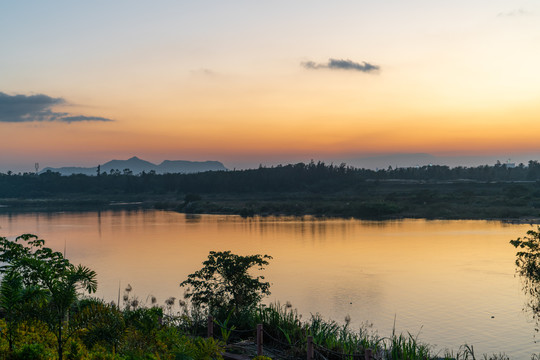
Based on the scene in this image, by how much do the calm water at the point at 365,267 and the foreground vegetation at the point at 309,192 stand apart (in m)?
12.0

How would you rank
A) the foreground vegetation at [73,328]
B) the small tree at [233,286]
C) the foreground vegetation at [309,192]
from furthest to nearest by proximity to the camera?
the foreground vegetation at [309,192]
the small tree at [233,286]
the foreground vegetation at [73,328]

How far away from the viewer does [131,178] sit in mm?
149375

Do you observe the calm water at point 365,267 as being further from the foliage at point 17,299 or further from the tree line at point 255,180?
the tree line at point 255,180

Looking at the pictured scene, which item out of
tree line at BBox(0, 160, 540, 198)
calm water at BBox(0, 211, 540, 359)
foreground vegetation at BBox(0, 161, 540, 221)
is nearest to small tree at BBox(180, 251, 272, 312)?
calm water at BBox(0, 211, 540, 359)


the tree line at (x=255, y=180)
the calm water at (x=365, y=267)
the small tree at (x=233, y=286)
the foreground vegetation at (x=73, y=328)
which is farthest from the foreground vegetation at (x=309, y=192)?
the foreground vegetation at (x=73, y=328)

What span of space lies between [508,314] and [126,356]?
17.9 meters

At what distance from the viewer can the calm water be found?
19.8m

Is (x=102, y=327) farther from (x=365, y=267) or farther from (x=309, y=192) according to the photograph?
(x=309, y=192)

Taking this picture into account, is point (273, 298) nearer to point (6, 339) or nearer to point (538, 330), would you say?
point (538, 330)

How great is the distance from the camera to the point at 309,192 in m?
118

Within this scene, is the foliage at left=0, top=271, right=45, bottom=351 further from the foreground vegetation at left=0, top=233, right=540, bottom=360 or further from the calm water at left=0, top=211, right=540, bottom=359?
the calm water at left=0, top=211, right=540, bottom=359

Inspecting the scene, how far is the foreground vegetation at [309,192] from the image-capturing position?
224ft

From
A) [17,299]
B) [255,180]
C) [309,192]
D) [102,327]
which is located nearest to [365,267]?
[102,327]

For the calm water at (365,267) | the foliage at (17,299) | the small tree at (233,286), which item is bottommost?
the calm water at (365,267)
